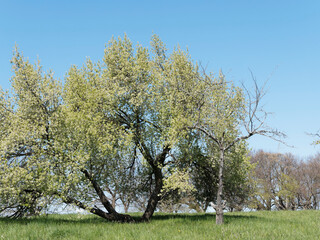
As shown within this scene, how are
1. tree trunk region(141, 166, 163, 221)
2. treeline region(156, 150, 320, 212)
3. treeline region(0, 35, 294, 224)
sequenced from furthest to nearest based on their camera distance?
treeline region(156, 150, 320, 212)
tree trunk region(141, 166, 163, 221)
treeline region(0, 35, 294, 224)

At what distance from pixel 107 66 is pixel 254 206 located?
4245cm

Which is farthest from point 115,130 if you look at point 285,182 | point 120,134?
point 285,182

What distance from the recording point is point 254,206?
51344mm

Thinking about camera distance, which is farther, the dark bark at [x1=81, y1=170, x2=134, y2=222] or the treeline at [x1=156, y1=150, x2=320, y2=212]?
the treeline at [x1=156, y1=150, x2=320, y2=212]

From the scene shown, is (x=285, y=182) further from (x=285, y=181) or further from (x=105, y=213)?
(x=105, y=213)

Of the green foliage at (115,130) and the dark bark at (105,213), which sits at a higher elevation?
the green foliage at (115,130)

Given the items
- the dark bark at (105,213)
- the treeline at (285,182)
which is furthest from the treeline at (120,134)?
the treeline at (285,182)

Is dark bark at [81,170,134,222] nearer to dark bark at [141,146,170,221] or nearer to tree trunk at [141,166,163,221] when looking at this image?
tree trunk at [141,166,163,221]

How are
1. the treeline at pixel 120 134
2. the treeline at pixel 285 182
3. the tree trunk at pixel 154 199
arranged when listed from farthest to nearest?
the treeline at pixel 285 182 → the tree trunk at pixel 154 199 → the treeline at pixel 120 134

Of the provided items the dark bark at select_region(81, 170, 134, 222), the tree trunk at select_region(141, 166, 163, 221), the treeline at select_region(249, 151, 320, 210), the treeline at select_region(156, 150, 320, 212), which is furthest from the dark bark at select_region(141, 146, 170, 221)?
the treeline at select_region(249, 151, 320, 210)

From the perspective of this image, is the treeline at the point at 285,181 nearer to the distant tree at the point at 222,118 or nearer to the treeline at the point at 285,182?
the treeline at the point at 285,182

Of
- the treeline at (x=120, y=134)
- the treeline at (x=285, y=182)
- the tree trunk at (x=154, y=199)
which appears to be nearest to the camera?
the treeline at (x=120, y=134)

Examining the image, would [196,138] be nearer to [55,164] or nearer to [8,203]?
[55,164]

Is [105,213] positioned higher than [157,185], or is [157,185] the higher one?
[157,185]
